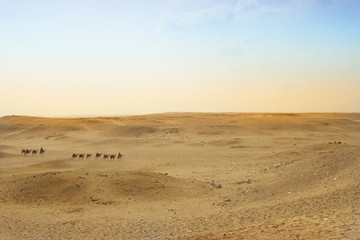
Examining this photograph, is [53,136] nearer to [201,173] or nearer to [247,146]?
[247,146]

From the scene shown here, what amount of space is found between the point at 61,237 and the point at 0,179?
9.08 metres

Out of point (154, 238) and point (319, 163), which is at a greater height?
point (319, 163)

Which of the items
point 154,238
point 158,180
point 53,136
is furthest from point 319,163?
point 53,136

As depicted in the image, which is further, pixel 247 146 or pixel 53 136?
pixel 53 136

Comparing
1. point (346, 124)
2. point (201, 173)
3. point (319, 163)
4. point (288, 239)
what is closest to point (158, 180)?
point (201, 173)

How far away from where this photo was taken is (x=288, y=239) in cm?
901

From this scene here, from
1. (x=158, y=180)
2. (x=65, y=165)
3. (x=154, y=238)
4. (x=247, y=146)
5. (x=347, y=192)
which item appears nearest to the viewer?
(x=154, y=238)

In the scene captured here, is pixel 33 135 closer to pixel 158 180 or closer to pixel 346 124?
pixel 158 180

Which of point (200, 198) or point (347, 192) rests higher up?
point (347, 192)

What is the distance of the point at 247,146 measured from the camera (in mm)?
34719

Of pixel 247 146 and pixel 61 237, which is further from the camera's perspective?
pixel 247 146

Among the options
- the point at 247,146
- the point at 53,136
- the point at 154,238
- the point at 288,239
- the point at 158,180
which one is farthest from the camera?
the point at 53,136

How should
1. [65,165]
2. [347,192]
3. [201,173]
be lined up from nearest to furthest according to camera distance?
[347,192], [201,173], [65,165]

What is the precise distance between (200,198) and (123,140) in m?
26.3
